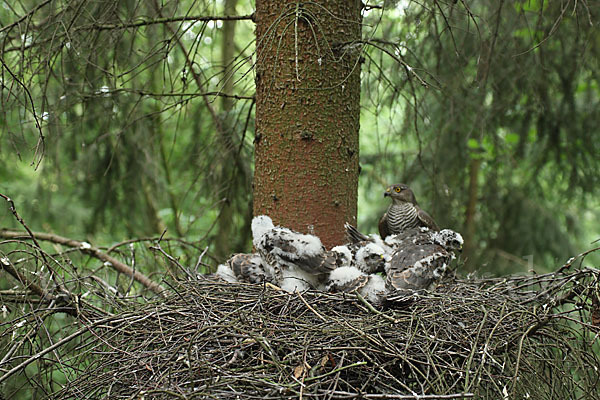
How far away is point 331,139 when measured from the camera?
8.87 feet

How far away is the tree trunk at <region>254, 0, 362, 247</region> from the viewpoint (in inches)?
104

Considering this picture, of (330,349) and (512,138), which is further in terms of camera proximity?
(512,138)

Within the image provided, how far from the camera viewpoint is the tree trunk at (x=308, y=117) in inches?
104

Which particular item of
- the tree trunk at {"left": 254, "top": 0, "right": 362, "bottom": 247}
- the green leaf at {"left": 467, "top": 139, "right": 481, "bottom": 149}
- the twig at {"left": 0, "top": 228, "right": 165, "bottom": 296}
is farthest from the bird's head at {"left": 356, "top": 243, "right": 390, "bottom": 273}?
the green leaf at {"left": 467, "top": 139, "right": 481, "bottom": 149}

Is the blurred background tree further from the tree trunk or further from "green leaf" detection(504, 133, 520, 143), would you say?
the tree trunk

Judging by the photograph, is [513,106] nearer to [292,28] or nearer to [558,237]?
[558,237]

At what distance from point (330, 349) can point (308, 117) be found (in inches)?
49.5

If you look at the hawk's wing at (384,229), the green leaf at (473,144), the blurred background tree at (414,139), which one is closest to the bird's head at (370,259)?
the hawk's wing at (384,229)

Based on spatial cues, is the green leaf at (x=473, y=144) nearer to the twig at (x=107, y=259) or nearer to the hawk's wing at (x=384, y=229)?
the hawk's wing at (x=384, y=229)

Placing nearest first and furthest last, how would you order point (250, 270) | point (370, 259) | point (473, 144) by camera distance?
point (250, 270) < point (370, 259) < point (473, 144)

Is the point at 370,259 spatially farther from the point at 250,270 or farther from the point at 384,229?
the point at 384,229

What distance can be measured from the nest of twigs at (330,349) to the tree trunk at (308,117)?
1.86 ft

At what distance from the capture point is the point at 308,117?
2664 mm

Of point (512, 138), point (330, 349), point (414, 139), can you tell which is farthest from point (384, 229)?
point (512, 138)
